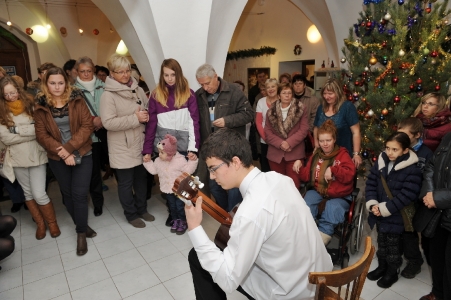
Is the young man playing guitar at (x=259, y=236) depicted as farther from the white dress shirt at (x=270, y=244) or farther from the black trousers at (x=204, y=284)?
the black trousers at (x=204, y=284)

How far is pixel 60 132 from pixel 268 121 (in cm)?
220

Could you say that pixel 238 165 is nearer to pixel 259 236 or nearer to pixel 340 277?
pixel 259 236

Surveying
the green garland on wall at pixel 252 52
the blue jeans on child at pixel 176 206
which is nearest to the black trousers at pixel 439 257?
the blue jeans on child at pixel 176 206

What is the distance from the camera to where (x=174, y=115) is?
3273 mm

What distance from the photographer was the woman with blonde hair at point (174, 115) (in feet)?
10.6

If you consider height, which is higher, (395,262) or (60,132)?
(60,132)

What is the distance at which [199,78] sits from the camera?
3.28 meters

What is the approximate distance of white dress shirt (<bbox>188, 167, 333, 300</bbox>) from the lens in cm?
137

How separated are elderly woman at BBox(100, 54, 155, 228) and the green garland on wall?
6.60 m

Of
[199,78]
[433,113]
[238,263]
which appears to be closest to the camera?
[238,263]

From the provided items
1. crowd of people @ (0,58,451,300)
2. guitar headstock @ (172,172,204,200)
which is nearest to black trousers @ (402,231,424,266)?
crowd of people @ (0,58,451,300)

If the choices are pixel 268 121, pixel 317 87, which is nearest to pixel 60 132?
pixel 268 121

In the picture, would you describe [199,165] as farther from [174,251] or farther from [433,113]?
[433,113]

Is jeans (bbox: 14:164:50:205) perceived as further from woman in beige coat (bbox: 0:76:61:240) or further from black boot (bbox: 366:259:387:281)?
black boot (bbox: 366:259:387:281)
